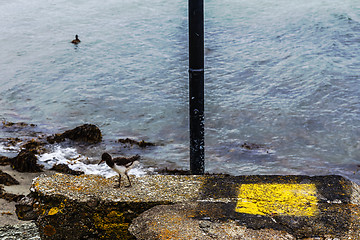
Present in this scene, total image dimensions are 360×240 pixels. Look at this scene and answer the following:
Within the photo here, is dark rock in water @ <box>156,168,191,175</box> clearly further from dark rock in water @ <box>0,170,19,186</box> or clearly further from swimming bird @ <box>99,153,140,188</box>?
swimming bird @ <box>99,153,140,188</box>

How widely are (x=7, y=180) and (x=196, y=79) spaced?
128 inches

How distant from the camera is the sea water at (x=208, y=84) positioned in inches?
296

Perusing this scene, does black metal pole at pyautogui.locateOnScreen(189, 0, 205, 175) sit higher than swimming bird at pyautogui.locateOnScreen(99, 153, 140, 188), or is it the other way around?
black metal pole at pyautogui.locateOnScreen(189, 0, 205, 175)

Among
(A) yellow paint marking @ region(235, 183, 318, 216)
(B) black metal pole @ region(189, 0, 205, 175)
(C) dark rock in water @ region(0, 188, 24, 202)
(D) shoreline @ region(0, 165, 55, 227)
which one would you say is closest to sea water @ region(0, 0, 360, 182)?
(D) shoreline @ region(0, 165, 55, 227)

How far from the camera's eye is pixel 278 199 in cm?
359

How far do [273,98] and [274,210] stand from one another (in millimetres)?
6537

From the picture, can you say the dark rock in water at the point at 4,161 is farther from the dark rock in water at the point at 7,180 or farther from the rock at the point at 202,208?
the rock at the point at 202,208

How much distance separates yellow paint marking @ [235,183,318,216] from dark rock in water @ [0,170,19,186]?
3475mm

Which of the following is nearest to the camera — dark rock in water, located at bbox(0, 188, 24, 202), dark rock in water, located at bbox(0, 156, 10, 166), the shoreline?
the shoreline

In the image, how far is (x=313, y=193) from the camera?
3.67 meters

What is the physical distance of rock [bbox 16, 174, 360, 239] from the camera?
3281mm

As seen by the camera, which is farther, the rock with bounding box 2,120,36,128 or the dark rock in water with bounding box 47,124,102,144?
the rock with bounding box 2,120,36,128

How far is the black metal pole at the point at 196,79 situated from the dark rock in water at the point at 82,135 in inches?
146

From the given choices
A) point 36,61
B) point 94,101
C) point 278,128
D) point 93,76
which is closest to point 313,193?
point 278,128
